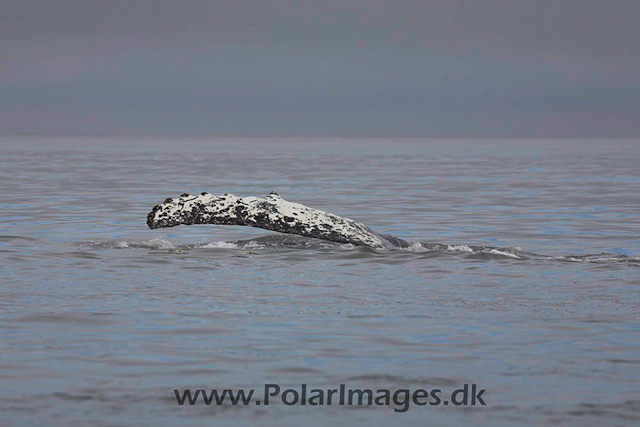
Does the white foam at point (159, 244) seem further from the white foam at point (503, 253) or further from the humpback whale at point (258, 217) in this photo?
the white foam at point (503, 253)

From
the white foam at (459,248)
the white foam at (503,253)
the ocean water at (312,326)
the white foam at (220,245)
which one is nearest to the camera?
the ocean water at (312,326)

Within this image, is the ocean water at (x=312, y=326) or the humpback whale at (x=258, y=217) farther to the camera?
the humpback whale at (x=258, y=217)

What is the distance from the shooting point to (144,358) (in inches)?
347

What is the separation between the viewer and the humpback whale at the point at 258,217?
15.4m

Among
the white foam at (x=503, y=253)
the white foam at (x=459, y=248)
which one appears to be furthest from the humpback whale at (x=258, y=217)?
the white foam at (x=503, y=253)

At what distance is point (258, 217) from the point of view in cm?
1558

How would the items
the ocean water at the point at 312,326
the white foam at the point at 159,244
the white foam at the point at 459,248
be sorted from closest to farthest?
the ocean water at the point at 312,326
the white foam at the point at 459,248
the white foam at the point at 159,244

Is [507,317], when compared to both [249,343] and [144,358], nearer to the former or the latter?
[249,343]

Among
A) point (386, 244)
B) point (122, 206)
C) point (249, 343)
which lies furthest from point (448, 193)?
point (249, 343)

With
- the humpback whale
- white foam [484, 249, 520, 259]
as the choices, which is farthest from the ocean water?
the humpback whale

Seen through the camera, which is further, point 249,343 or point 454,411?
point 249,343

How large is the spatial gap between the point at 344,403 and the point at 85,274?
667 cm

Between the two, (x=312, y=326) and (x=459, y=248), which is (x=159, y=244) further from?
(x=312, y=326)

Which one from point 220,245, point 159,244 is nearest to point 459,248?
point 220,245
